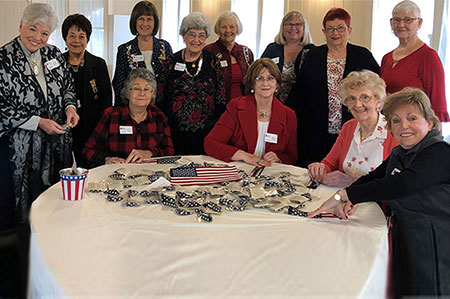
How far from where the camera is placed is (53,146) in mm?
2947

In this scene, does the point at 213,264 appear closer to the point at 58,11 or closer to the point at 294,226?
the point at 294,226

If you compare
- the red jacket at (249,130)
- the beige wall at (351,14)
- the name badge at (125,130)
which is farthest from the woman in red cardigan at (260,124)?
the beige wall at (351,14)

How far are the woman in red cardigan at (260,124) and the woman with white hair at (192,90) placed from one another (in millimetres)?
604

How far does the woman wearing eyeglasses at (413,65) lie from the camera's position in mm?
3029

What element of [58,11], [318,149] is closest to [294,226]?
[318,149]

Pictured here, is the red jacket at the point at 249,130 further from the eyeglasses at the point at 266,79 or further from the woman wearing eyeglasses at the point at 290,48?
the woman wearing eyeglasses at the point at 290,48

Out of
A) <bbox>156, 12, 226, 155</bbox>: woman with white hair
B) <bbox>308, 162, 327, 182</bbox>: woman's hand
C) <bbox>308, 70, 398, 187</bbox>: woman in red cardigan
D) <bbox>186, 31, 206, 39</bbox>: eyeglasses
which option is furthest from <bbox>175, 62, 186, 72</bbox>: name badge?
<bbox>308, 162, 327, 182</bbox>: woman's hand

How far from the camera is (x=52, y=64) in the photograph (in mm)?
2904

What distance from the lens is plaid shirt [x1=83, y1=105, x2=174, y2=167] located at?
2.79 meters

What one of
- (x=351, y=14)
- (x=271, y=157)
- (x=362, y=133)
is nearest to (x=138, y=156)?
(x=271, y=157)

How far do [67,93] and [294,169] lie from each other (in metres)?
1.73

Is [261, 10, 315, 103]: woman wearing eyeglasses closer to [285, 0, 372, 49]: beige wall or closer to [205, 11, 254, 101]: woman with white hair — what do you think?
[205, 11, 254, 101]: woman with white hair

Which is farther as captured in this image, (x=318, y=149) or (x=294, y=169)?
(x=318, y=149)

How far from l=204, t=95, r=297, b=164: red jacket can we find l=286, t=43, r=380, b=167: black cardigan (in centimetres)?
51
